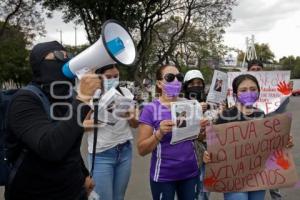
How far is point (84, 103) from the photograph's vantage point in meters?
2.31

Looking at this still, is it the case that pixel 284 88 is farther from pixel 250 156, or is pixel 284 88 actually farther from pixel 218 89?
pixel 250 156

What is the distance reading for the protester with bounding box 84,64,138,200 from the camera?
4090mm

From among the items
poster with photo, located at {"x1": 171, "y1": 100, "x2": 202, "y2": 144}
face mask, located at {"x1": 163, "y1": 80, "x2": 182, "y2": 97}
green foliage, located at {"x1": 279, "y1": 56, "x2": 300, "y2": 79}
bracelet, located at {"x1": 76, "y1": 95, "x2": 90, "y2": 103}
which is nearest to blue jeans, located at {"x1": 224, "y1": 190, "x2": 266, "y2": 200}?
poster with photo, located at {"x1": 171, "y1": 100, "x2": 202, "y2": 144}

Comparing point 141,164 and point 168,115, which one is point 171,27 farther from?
point 168,115

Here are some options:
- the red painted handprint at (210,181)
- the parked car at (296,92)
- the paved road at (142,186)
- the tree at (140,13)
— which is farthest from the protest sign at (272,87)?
the parked car at (296,92)

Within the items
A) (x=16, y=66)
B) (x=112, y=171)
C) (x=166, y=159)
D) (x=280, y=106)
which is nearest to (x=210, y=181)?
(x=166, y=159)

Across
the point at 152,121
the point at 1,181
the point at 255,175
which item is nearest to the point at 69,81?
the point at 1,181

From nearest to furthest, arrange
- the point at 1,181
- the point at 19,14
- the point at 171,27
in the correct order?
the point at 1,181 < the point at 19,14 < the point at 171,27

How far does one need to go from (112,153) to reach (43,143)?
194 cm

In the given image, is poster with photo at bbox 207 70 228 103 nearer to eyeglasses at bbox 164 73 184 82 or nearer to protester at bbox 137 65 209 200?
eyeglasses at bbox 164 73 184 82

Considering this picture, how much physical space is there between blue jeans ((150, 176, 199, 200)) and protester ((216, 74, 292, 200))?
0.31 meters

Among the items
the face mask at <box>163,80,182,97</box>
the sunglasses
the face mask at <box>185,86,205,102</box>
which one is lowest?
the face mask at <box>185,86,205,102</box>

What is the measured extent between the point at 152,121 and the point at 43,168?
143 centimetres

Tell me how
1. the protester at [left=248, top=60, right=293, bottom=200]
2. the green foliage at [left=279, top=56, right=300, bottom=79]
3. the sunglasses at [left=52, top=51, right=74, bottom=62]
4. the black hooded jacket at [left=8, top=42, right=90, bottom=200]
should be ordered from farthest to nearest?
1. the green foliage at [left=279, top=56, right=300, bottom=79]
2. the protester at [left=248, top=60, right=293, bottom=200]
3. the sunglasses at [left=52, top=51, right=74, bottom=62]
4. the black hooded jacket at [left=8, top=42, right=90, bottom=200]
